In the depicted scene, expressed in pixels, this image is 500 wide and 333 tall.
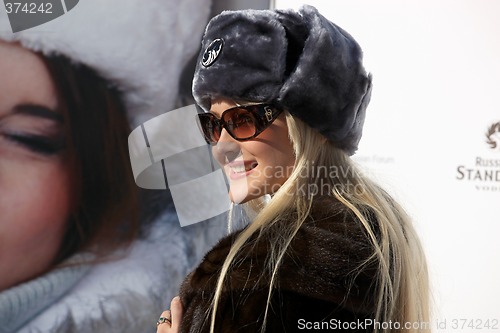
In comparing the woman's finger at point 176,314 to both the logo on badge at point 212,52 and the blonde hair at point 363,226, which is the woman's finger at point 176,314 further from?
the logo on badge at point 212,52

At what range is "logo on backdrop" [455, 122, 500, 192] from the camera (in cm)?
199

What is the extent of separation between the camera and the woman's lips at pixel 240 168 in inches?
43.2

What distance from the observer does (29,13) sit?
6.15 feet

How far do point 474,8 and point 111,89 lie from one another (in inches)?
54.5

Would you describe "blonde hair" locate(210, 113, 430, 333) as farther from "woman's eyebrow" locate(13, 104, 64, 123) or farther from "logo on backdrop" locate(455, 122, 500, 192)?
"woman's eyebrow" locate(13, 104, 64, 123)

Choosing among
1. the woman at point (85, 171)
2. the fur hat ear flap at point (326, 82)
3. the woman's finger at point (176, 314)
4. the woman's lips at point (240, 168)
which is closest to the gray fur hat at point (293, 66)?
the fur hat ear flap at point (326, 82)

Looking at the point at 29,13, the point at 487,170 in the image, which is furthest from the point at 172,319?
the point at 487,170

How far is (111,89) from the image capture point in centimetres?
195

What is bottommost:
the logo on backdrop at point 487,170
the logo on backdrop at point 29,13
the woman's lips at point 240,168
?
the logo on backdrop at point 487,170

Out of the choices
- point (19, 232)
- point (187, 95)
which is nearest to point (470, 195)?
point (187, 95)

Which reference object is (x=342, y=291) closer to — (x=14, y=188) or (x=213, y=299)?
(x=213, y=299)

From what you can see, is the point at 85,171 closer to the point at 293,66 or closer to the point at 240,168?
the point at 240,168

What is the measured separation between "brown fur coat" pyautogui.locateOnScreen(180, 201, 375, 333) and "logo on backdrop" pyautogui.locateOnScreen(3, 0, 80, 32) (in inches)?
53.5

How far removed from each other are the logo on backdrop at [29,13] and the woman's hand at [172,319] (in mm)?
1297
